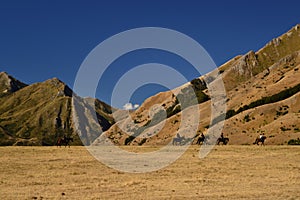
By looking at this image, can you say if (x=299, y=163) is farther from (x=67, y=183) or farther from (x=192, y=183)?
(x=67, y=183)

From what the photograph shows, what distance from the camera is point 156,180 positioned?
3036 cm

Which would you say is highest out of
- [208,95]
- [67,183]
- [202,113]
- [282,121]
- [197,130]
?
[208,95]

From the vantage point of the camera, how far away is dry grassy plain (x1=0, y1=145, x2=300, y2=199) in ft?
79.5

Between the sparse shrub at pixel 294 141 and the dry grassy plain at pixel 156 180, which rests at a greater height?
the sparse shrub at pixel 294 141

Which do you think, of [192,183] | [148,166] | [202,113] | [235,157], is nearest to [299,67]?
[202,113]

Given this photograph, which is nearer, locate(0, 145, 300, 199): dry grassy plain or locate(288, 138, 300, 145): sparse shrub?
locate(0, 145, 300, 199): dry grassy plain

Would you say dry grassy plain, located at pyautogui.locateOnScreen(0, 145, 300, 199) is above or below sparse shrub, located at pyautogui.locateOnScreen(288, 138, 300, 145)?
below

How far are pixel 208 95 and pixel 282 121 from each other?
9738 cm

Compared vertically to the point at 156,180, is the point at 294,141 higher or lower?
higher

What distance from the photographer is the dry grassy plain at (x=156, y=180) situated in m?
24.2

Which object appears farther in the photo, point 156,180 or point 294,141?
point 294,141

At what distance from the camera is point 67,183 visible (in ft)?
94.2

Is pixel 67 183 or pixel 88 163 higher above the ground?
pixel 88 163

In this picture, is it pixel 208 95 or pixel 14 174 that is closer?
pixel 14 174
